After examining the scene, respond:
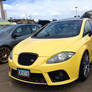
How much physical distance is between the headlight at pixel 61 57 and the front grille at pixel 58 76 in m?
0.22

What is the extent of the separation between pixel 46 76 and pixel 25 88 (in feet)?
2.29

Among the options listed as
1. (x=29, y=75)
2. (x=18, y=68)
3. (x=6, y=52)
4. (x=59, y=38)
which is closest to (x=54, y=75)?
(x=29, y=75)

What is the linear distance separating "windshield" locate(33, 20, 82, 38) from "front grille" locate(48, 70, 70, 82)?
1.08 metres

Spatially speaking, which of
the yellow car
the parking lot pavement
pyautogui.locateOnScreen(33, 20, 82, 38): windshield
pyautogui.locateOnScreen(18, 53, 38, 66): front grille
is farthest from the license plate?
pyautogui.locateOnScreen(33, 20, 82, 38): windshield

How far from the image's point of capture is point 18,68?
2.89m

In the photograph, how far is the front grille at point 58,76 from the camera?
273 centimetres

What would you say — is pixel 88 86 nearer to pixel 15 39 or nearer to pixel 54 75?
pixel 54 75

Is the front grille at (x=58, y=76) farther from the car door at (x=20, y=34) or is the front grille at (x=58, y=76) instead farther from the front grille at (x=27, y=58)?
the car door at (x=20, y=34)

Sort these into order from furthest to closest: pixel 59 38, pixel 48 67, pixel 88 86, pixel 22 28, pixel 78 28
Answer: pixel 22 28, pixel 78 28, pixel 59 38, pixel 88 86, pixel 48 67

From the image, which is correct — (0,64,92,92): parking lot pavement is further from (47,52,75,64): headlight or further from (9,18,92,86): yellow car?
(47,52,75,64): headlight

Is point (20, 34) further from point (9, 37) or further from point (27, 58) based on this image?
point (27, 58)

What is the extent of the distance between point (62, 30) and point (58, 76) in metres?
1.50

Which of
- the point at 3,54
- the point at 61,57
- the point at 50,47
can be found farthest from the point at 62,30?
the point at 3,54

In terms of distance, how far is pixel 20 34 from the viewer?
559cm
